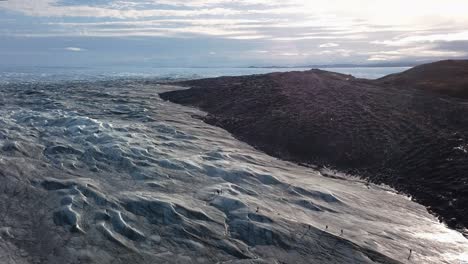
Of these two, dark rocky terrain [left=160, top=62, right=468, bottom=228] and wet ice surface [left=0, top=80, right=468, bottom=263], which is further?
dark rocky terrain [left=160, top=62, right=468, bottom=228]

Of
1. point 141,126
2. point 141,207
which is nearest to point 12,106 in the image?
point 141,126

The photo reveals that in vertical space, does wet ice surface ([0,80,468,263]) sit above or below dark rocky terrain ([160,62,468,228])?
below

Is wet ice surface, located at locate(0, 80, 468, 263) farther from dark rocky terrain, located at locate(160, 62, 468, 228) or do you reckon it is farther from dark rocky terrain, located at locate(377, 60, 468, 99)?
dark rocky terrain, located at locate(377, 60, 468, 99)

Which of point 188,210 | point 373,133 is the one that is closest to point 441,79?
point 373,133

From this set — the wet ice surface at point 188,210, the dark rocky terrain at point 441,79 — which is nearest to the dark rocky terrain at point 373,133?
the dark rocky terrain at point 441,79

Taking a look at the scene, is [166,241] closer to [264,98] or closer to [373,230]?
[373,230]

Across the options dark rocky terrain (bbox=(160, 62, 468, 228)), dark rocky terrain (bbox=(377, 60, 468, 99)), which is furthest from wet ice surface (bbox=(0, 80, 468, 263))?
dark rocky terrain (bbox=(377, 60, 468, 99))
